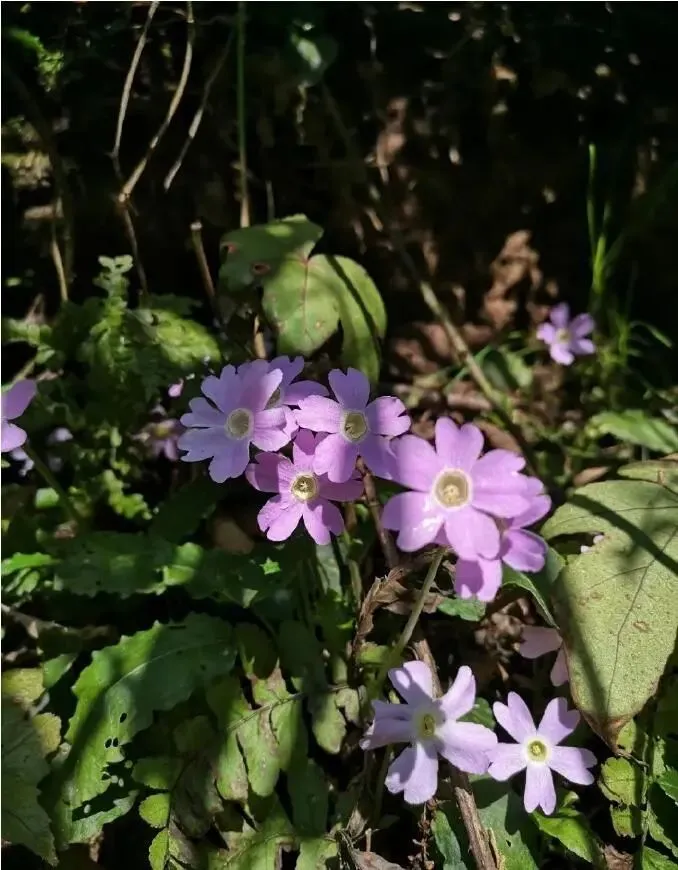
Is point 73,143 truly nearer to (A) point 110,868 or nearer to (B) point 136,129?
(B) point 136,129

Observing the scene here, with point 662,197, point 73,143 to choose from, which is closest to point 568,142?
point 662,197

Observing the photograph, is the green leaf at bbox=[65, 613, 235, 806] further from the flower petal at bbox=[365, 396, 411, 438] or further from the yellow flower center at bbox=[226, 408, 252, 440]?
the flower petal at bbox=[365, 396, 411, 438]

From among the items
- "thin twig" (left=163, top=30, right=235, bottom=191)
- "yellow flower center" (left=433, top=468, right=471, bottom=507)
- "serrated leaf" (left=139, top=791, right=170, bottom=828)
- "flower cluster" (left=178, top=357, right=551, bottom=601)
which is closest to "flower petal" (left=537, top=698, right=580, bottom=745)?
"flower cluster" (left=178, top=357, right=551, bottom=601)

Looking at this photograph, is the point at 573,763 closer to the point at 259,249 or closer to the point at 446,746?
the point at 446,746

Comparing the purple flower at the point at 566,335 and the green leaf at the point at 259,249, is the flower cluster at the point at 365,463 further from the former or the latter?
the purple flower at the point at 566,335

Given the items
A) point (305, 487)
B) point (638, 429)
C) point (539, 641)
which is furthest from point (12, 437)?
point (638, 429)

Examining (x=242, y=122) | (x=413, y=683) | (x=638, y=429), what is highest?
(x=242, y=122)
